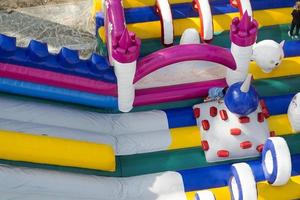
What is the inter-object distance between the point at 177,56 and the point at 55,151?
148cm

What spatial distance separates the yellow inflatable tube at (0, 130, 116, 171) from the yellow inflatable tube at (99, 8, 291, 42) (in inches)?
62.6

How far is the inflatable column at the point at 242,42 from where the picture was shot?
17.0ft

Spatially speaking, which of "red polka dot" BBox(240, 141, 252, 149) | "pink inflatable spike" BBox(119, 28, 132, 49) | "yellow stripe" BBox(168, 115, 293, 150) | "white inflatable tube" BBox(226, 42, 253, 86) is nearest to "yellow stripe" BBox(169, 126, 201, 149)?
"yellow stripe" BBox(168, 115, 293, 150)

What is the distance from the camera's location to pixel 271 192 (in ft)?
16.5

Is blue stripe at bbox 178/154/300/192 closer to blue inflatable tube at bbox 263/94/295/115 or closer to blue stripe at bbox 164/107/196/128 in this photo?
blue stripe at bbox 164/107/196/128

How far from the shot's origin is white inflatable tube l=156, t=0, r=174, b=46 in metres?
6.01

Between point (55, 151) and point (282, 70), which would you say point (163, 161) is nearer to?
point (55, 151)

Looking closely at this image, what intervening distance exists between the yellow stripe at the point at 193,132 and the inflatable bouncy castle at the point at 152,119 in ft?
0.03

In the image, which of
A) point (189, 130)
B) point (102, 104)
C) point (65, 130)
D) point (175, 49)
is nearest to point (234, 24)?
point (175, 49)

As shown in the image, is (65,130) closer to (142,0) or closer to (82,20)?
(142,0)

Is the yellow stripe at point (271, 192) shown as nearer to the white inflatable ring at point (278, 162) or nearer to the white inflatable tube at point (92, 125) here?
the white inflatable ring at point (278, 162)

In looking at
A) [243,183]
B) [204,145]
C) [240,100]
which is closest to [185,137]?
[204,145]

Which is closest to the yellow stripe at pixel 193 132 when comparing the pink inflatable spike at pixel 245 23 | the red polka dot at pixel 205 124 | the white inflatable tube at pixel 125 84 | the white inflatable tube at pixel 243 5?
the red polka dot at pixel 205 124

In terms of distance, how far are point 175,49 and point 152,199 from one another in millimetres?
1462
